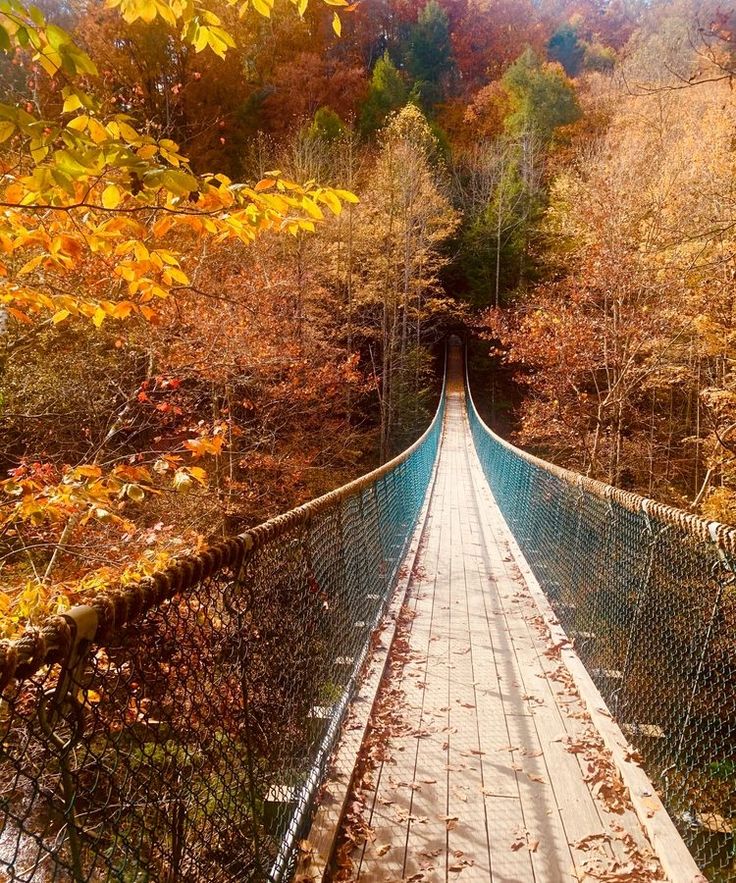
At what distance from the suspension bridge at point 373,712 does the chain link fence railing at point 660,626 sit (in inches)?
0.6

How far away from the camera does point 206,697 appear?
4.92 feet

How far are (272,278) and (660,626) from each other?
10.3 metres

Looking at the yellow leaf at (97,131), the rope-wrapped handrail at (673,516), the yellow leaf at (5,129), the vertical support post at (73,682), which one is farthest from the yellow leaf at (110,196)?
the rope-wrapped handrail at (673,516)

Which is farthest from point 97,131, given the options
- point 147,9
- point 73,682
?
point 73,682

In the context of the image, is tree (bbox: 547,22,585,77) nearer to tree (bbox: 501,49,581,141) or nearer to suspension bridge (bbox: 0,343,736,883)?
tree (bbox: 501,49,581,141)

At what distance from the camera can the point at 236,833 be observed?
1.58 m

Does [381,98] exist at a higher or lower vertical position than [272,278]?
higher

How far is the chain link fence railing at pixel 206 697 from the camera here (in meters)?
0.98

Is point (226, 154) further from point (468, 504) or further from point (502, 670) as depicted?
point (502, 670)

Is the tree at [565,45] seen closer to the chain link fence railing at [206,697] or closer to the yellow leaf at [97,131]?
the chain link fence railing at [206,697]

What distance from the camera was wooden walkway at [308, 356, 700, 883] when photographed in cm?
194

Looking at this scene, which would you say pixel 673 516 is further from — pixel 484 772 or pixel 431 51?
pixel 431 51

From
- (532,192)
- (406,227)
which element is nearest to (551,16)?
(532,192)

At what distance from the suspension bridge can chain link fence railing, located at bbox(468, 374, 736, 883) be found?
0.05 feet
